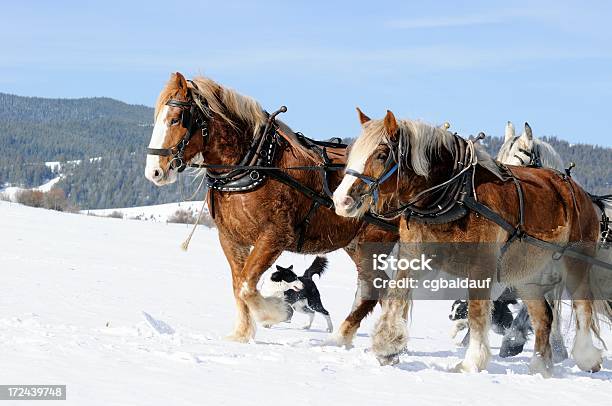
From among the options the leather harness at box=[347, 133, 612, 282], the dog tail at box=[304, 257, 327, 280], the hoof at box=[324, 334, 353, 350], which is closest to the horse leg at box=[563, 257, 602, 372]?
the leather harness at box=[347, 133, 612, 282]

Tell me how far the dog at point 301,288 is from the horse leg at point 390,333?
4095 millimetres

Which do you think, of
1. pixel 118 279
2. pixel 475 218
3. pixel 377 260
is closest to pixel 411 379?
pixel 475 218

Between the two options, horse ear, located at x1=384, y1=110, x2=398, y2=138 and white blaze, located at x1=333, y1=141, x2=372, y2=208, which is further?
horse ear, located at x1=384, y1=110, x2=398, y2=138

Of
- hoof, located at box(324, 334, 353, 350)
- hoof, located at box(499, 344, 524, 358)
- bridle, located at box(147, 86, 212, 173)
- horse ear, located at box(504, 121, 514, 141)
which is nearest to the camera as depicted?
bridle, located at box(147, 86, 212, 173)

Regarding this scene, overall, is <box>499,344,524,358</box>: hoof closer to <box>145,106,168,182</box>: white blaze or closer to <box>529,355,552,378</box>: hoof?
<box>529,355,552,378</box>: hoof

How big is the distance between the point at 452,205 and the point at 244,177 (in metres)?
2.10

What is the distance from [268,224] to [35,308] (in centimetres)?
276

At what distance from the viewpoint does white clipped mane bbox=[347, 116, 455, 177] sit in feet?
19.2

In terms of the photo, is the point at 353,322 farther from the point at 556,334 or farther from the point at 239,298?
the point at 556,334

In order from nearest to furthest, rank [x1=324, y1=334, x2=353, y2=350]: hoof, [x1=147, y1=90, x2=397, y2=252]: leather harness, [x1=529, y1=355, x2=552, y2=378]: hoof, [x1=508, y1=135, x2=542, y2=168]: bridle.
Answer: [x1=529, y1=355, x2=552, y2=378]: hoof < [x1=147, y1=90, x2=397, y2=252]: leather harness < [x1=324, y1=334, x2=353, y2=350]: hoof < [x1=508, y1=135, x2=542, y2=168]: bridle

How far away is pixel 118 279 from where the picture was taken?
524 inches

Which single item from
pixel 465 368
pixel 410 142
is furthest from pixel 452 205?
pixel 465 368

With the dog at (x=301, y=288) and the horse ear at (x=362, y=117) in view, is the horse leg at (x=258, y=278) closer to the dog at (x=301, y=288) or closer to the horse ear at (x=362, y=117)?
the horse ear at (x=362, y=117)

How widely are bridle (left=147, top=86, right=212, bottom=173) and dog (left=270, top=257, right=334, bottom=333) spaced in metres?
3.52
